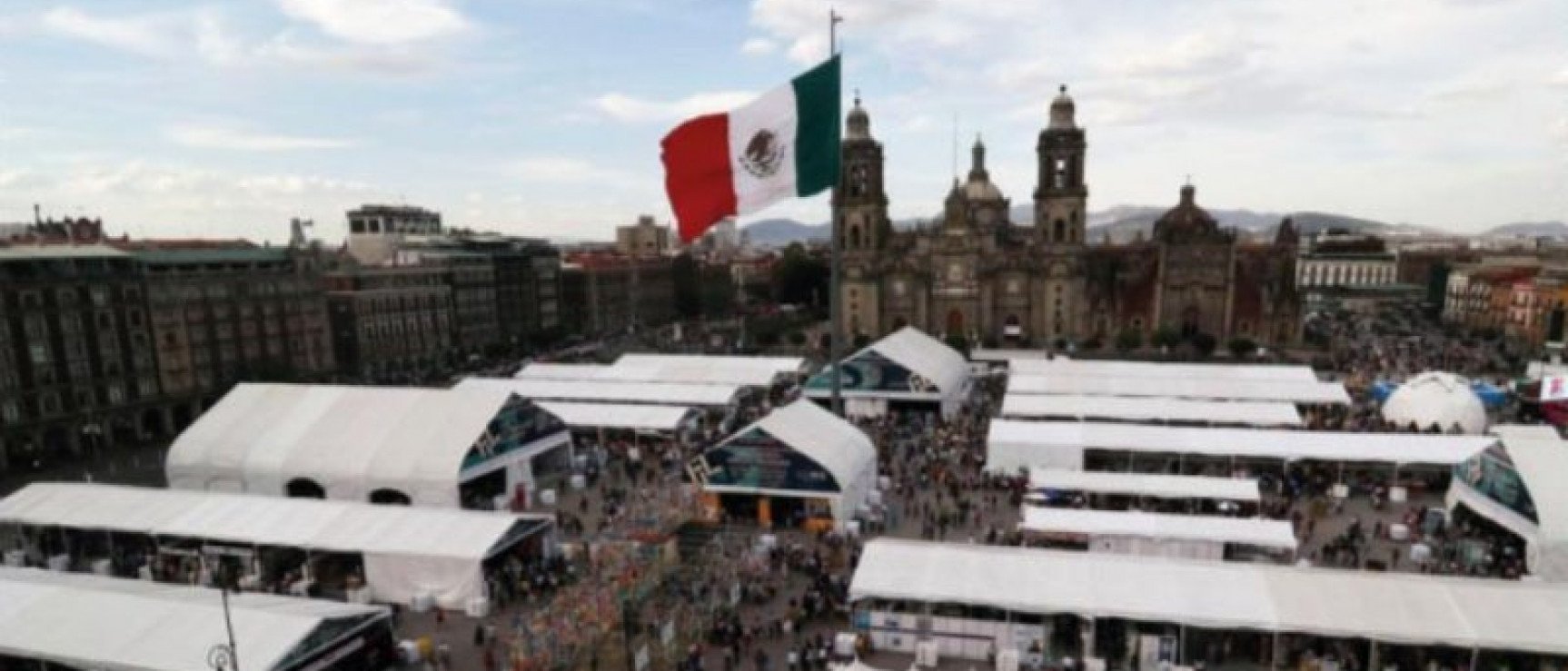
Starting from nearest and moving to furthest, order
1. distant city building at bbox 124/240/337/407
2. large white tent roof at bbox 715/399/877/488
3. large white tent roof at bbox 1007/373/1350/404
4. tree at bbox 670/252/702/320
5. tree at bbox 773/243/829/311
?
large white tent roof at bbox 715/399/877/488, large white tent roof at bbox 1007/373/1350/404, distant city building at bbox 124/240/337/407, tree at bbox 670/252/702/320, tree at bbox 773/243/829/311

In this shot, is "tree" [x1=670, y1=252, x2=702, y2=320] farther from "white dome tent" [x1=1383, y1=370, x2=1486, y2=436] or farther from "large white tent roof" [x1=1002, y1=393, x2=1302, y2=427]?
"white dome tent" [x1=1383, y1=370, x2=1486, y2=436]

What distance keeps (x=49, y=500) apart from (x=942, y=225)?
187ft

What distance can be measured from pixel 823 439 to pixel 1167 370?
24.9 metres

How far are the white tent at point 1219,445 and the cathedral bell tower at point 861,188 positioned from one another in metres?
38.2

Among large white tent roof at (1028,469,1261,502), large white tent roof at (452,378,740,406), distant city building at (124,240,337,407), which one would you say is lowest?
large white tent roof at (1028,469,1261,502)

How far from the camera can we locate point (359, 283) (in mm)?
57531

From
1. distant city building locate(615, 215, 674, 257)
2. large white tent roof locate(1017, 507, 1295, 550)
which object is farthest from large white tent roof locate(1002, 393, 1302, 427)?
distant city building locate(615, 215, 674, 257)

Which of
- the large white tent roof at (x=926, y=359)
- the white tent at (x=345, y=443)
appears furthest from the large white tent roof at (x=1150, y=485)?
the white tent at (x=345, y=443)

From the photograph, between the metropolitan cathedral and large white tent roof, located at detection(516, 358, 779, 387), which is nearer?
large white tent roof, located at detection(516, 358, 779, 387)

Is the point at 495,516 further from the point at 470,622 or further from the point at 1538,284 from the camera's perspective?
the point at 1538,284

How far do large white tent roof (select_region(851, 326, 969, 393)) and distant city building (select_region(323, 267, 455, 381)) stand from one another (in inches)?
1361

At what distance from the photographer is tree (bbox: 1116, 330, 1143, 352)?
205 ft

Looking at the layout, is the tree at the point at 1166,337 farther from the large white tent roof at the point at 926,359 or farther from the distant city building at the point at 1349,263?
the distant city building at the point at 1349,263

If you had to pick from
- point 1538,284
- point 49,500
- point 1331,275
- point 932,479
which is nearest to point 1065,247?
point 1538,284
